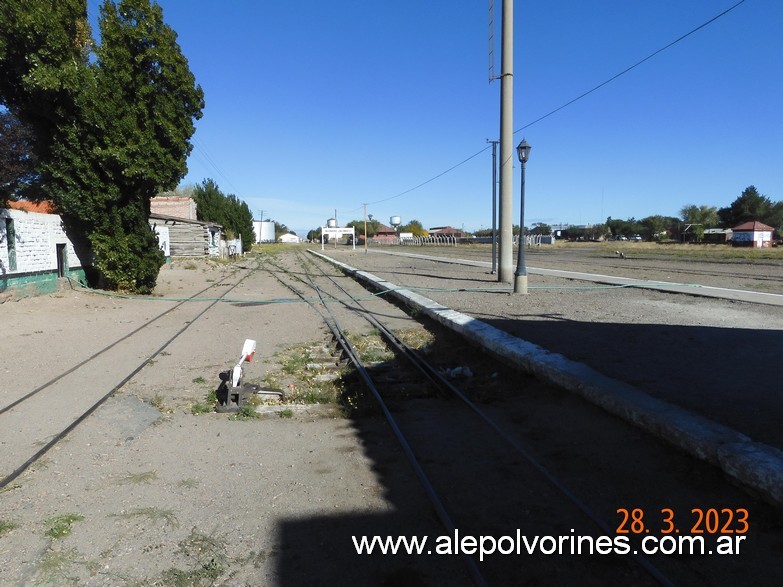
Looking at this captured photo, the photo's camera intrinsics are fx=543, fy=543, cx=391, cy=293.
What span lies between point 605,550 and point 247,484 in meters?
2.80

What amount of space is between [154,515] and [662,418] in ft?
14.2

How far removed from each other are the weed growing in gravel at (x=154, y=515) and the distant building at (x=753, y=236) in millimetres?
78836

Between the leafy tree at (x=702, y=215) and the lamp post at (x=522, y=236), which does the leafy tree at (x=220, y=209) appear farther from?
the leafy tree at (x=702, y=215)

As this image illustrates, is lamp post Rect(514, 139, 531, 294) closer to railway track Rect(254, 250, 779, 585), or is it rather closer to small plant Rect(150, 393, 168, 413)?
railway track Rect(254, 250, 779, 585)

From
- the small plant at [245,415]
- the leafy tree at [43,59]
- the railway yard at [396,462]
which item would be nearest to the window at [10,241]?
the leafy tree at [43,59]

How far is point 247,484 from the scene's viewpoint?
4.56m

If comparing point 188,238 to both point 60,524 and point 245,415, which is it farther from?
point 60,524

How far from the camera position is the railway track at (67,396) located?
205 inches

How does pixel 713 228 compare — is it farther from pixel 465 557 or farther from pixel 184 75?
pixel 465 557

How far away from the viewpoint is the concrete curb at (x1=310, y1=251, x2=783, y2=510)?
3.83m

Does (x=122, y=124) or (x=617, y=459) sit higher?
(x=122, y=124)

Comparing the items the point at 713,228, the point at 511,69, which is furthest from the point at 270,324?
the point at 713,228

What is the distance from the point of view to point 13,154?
32156mm
